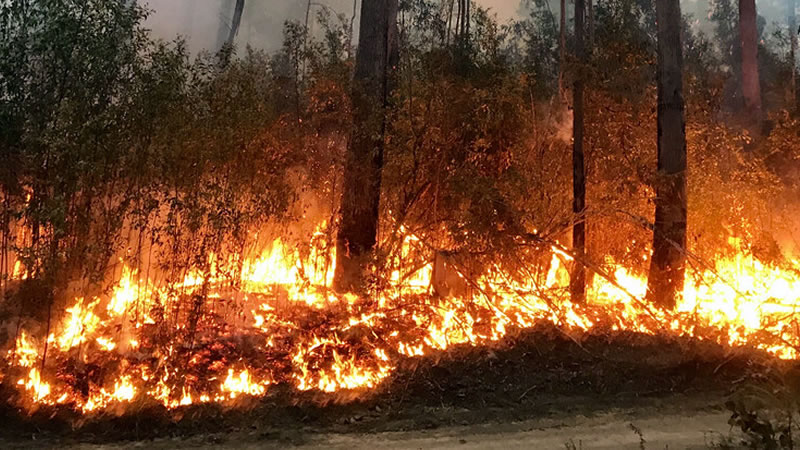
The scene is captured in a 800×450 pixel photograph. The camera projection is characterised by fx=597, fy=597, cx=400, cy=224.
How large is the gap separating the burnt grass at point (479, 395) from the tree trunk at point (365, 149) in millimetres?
2736

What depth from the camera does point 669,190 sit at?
9508mm

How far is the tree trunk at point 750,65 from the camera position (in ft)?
70.5

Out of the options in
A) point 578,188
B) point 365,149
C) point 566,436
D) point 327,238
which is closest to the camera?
point 566,436

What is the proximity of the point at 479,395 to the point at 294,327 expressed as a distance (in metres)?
2.81

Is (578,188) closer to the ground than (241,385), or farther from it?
farther from it

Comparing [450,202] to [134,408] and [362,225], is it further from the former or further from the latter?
[134,408]

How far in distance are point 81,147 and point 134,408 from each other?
279cm

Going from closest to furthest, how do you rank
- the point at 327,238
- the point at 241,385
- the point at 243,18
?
1. the point at 241,385
2. the point at 327,238
3. the point at 243,18

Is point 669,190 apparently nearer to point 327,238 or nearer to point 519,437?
point 519,437

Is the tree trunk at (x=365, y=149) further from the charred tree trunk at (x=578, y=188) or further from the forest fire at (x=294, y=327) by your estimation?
the charred tree trunk at (x=578, y=188)

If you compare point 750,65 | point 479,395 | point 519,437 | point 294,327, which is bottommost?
point 519,437

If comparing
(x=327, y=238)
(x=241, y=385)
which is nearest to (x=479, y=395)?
(x=241, y=385)

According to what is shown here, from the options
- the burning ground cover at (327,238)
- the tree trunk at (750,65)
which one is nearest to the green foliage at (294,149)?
the burning ground cover at (327,238)

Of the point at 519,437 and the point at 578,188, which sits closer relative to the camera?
the point at 519,437
